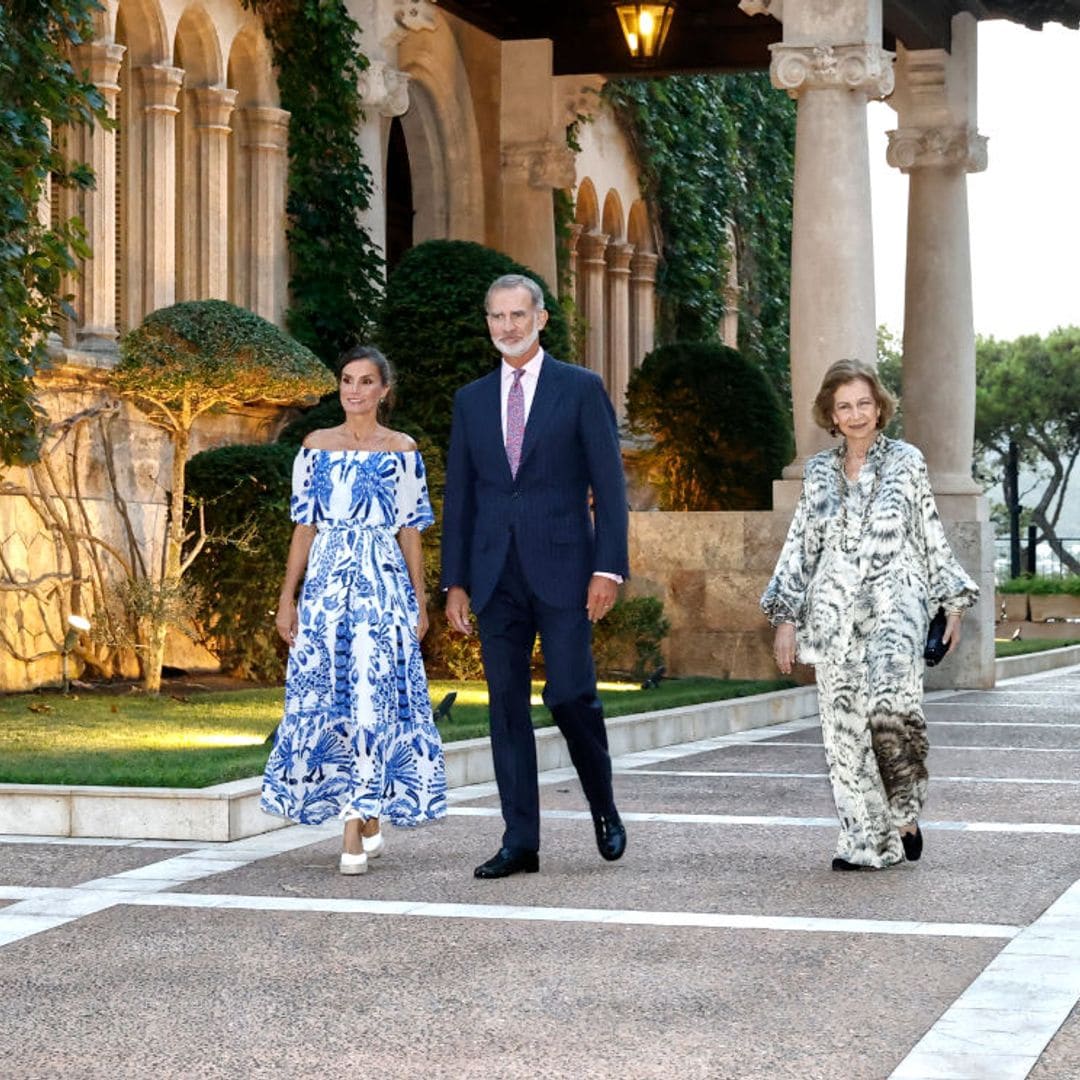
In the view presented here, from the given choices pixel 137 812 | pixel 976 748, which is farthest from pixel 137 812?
pixel 976 748

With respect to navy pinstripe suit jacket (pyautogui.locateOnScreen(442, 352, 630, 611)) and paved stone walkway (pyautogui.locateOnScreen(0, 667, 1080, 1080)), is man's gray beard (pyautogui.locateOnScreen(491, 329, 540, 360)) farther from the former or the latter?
paved stone walkway (pyautogui.locateOnScreen(0, 667, 1080, 1080))

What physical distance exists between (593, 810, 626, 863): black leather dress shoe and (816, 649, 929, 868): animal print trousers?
2.56 feet

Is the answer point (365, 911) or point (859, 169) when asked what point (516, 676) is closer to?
point (365, 911)

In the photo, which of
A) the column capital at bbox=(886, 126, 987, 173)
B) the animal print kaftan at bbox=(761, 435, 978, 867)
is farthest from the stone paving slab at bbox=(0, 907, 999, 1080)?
the column capital at bbox=(886, 126, 987, 173)

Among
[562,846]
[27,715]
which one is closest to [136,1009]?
[562,846]

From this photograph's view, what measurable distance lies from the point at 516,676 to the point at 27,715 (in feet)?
A: 19.4

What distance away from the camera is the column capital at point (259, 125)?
18562 mm

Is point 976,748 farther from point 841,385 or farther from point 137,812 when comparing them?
point 137,812

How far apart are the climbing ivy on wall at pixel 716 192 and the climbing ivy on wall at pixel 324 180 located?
710 centimetres

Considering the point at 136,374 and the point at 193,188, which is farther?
the point at 193,188

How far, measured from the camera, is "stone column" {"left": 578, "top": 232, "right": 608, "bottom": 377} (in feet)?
87.1

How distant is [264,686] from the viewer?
52.7 ft

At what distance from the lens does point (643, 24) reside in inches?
730

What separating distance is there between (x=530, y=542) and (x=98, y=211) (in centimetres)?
906
